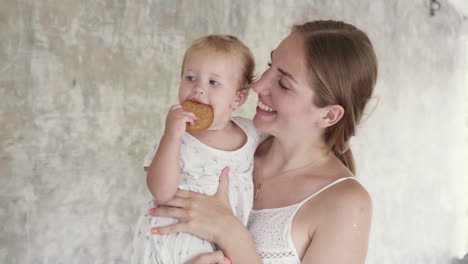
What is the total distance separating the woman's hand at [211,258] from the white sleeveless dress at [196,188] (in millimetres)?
41

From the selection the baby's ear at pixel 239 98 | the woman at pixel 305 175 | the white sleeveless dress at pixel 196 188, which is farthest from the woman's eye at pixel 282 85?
the white sleeveless dress at pixel 196 188

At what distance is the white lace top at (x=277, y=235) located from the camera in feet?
4.78

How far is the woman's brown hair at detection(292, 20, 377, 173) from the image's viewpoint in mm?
1480

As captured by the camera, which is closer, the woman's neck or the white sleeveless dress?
the white sleeveless dress

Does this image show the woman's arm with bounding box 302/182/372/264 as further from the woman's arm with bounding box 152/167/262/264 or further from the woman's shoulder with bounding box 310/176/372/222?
the woman's arm with bounding box 152/167/262/264

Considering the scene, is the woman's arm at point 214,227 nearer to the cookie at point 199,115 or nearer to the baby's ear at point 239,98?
the cookie at point 199,115

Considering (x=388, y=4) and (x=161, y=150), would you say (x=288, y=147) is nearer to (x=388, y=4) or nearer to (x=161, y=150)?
(x=161, y=150)

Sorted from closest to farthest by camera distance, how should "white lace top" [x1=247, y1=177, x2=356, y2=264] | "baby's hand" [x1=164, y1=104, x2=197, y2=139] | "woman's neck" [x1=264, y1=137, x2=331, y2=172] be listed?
"baby's hand" [x1=164, y1=104, x2=197, y2=139] → "white lace top" [x1=247, y1=177, x2=356, y2=264] → "woman's neck" [x1=264, y1=137, x2=331, y2=172]

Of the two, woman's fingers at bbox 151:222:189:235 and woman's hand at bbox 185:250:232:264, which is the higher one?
woman's fingers at bbox 151:222:189:235

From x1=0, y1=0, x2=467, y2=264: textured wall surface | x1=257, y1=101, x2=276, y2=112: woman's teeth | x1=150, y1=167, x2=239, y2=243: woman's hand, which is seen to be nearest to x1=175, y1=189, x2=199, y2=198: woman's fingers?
x1=150, y1=167, x2=239, y2=243: woman's hand

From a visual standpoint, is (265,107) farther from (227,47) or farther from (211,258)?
(211,258)

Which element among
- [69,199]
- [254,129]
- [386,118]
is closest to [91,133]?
[69,199]

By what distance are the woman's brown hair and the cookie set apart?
319 mm

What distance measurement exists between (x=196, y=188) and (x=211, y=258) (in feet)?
0.70
